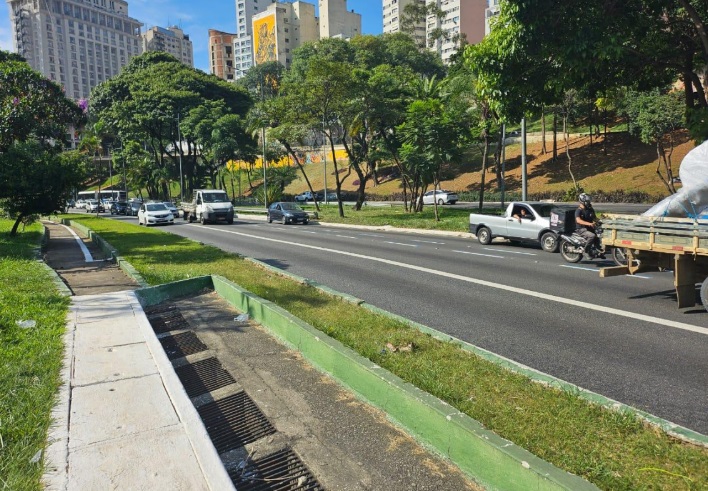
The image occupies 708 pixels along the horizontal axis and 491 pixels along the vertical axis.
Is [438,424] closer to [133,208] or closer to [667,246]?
[667,246]

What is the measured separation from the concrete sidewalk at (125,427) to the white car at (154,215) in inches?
1123

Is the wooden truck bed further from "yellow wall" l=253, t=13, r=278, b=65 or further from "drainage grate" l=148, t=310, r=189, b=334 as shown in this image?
"yellow wall" l=253, t=13, r=278, b=65

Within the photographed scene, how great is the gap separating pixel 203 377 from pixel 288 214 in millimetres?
27452

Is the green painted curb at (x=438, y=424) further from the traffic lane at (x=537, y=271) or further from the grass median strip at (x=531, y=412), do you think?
the traffic lane at (x=537, y=271)

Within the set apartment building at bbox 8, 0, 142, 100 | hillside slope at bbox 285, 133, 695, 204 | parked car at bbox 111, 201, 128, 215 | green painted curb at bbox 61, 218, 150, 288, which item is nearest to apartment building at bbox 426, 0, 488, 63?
hillside slope at bbox 285, 133, 695, 204

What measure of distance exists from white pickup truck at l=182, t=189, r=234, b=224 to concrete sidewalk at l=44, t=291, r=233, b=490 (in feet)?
91.4

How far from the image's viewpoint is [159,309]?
9406 millimetres

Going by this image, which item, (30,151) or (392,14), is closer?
(30,151)

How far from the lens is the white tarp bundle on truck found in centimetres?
854

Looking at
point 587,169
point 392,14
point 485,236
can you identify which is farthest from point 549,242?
point 392,14

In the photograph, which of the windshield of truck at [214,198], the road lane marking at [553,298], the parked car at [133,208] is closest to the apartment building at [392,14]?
the parked car at [133,208]

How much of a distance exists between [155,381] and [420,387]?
2.66 meters

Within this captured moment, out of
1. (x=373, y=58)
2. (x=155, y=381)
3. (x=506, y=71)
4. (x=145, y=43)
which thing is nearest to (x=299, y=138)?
(x=506, y=71)

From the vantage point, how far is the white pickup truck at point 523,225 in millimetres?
16844
